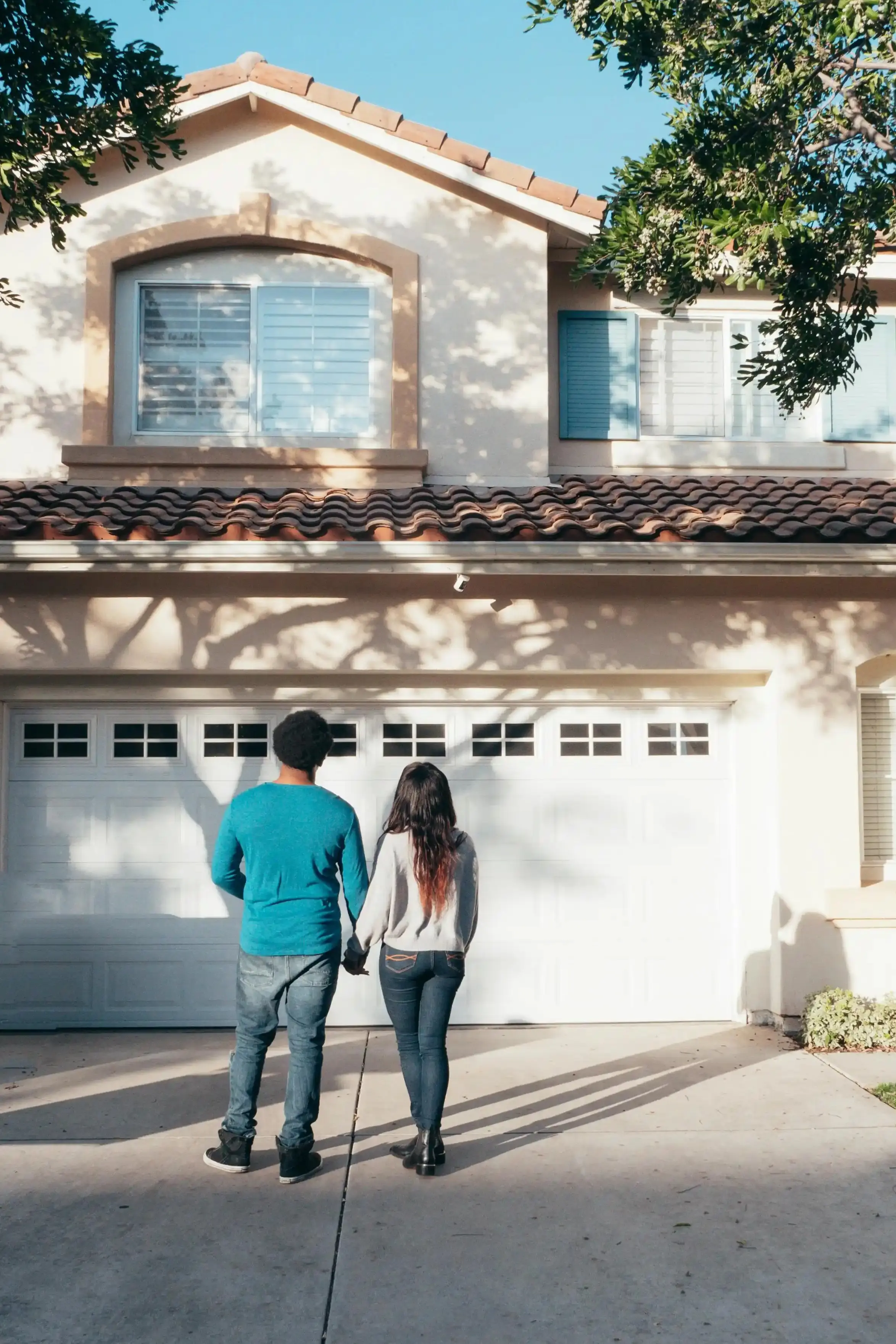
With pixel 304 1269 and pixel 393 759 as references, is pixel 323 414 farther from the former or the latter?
pixel 304 1269

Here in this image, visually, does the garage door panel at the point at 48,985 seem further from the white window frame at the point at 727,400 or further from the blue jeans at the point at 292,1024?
the white window frame at the point at 727,400

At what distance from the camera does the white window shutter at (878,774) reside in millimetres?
8297

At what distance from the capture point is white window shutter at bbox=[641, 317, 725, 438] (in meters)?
10.5

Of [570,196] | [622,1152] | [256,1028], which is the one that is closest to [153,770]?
[256,1028]

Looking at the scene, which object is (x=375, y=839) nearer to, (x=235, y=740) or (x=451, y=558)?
(x=235, y=740)

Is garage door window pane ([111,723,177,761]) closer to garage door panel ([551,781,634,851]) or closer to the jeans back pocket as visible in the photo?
garage door panel ([551,781,634,851])

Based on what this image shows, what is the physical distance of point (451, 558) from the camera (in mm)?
7430

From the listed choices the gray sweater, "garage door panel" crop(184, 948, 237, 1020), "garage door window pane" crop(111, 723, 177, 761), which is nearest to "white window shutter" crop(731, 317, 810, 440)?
"garage door window pane" crop(111, 723, 177, 761)

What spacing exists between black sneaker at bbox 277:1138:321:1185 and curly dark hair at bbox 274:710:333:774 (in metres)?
1.60

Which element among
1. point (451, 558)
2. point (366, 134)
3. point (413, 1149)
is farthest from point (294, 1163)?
point (366, 134)

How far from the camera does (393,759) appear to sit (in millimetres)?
8164

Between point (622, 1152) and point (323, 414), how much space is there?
6604mm

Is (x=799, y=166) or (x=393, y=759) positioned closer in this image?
(x=799, y=166)

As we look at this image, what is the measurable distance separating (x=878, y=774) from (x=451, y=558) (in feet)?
11.6
